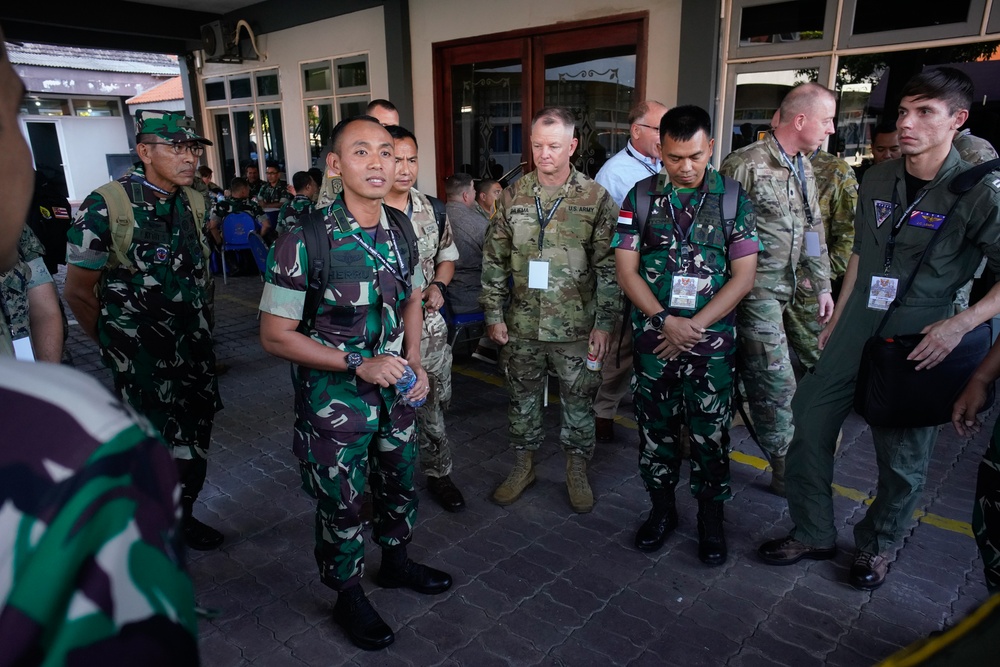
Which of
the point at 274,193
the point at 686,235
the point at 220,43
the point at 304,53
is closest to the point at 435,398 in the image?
the point at 686,235

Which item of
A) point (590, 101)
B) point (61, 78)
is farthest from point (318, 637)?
point (61, 78)

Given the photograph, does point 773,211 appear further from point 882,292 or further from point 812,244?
point 882,292

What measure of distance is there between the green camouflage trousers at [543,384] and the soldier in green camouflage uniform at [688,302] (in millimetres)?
408

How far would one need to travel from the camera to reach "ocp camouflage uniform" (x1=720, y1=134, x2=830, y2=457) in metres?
3.21

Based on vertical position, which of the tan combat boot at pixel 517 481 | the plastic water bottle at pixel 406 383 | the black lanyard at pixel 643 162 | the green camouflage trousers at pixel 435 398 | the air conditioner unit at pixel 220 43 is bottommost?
the tan combat boot at pixel 517 481

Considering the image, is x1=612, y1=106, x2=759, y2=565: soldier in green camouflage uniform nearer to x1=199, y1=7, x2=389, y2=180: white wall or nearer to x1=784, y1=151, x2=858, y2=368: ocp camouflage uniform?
x1=784, y1=151, x2=858, y2=368: ocp camouflage uniform

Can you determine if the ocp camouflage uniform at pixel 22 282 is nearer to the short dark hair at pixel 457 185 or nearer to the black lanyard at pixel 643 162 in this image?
the short dark hair at pixel 457 185

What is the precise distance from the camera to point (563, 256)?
3.24 meters

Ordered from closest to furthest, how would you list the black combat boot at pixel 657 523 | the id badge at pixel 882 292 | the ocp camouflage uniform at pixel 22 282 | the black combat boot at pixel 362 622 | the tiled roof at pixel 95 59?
1. the ocp camouflage uniform at pixel 22 282
2. the black combat boot at pixel 362 622
3. the id badge at pixel 882 292
4. the black combat boot at pixel 657 523
5. the tiled roof at pixel 95 59

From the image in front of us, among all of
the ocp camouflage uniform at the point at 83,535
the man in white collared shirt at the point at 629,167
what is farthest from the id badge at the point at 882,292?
the ocp camouflage uniform at the point at 83,535

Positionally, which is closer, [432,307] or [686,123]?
[686,123]

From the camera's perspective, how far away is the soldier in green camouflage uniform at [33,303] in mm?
2206

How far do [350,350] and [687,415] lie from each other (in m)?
1.57

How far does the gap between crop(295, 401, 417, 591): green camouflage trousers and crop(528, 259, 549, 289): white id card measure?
3.59 ft
